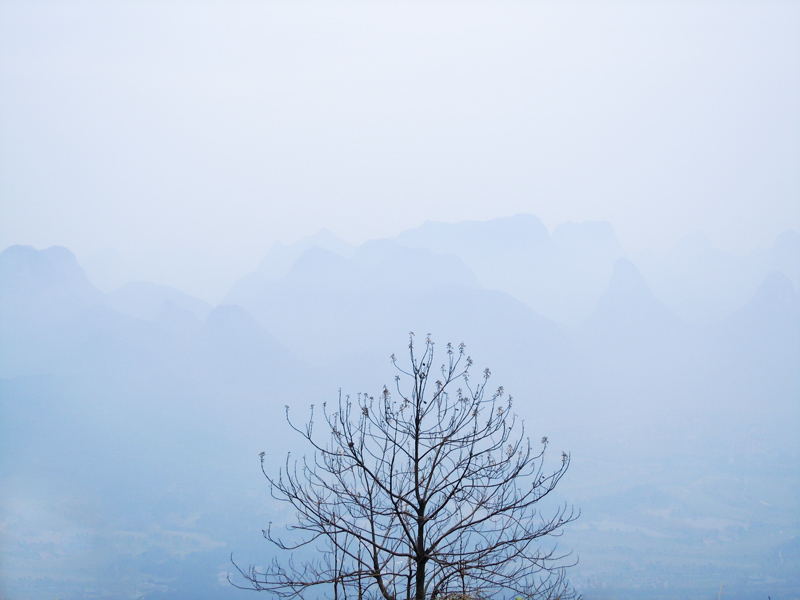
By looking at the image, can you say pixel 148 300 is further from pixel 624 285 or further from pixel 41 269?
pixel 624 285

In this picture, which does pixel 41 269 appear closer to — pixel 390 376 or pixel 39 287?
pixel 39 287

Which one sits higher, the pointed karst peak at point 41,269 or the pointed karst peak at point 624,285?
the pointed karst peak at point 41,269

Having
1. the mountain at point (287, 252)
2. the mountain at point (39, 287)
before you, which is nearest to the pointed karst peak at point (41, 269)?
the mountain at point (39, 287)

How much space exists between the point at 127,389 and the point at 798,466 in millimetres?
9879

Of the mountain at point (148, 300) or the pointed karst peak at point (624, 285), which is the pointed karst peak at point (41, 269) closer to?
the mountain at point (148, 300)

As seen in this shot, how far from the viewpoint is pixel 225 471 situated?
A: 8.01 m

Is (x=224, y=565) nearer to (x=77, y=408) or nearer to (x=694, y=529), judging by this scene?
(x=77, y=408)

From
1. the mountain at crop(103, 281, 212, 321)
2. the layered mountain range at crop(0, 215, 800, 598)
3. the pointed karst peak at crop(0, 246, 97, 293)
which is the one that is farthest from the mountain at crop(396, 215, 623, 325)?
the pointed karst peak at crop(0, 246, 97, 293)

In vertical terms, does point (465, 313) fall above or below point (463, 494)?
above

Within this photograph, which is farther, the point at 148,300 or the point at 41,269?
the point at 148,300

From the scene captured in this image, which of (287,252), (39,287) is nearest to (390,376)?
(287,252)

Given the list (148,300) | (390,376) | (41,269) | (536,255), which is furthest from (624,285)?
(41,269)

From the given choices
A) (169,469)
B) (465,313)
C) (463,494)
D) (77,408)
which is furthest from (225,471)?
(463,494)

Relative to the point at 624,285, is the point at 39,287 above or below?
above
